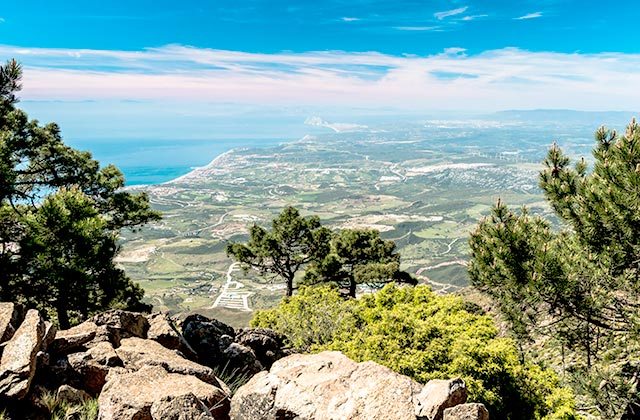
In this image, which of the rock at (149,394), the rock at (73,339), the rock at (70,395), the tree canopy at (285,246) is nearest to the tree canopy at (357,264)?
the tree canopy at (285,246)

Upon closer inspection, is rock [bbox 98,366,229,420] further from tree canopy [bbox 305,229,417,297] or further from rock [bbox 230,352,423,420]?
tree canopy [bbox 305,229,417,297]

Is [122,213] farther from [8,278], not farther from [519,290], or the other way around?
[519,290]

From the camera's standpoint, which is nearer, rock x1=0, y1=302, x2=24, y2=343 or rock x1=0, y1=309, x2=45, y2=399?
rock x1=0, y1=309, x2=45, y2=399

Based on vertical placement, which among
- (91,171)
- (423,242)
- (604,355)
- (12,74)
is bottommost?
(423,242)

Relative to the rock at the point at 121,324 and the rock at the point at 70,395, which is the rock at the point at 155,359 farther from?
the rock at the point at 70,395

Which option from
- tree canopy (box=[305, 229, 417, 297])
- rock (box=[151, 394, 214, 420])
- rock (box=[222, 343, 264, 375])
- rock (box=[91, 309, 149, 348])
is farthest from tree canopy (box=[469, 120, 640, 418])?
tree canopy (box=[305, 229, 417, 297])

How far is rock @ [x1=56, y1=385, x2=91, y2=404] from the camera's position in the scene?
755 centimetres

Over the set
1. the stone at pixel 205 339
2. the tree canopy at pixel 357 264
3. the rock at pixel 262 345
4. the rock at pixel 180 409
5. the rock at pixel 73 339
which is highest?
the rock at pixel 180 409

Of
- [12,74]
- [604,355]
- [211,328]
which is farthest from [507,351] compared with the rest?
[12,74]

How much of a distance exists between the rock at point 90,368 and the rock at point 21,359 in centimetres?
78

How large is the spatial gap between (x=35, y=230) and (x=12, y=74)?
4.96m

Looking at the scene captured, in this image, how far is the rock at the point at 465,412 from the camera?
679 cm

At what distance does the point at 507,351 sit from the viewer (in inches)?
456

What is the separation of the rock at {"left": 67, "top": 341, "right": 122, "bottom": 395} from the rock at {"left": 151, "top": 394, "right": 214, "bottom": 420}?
2.87m
